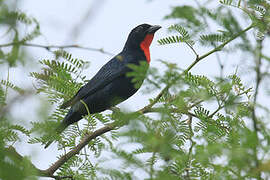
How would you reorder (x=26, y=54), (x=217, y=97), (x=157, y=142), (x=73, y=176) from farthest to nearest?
1. (x=73, y=176)
2. (x=217, y=97)
3. (x=26, y=54)
4. (x=157, y=142)

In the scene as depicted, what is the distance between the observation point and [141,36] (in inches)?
234

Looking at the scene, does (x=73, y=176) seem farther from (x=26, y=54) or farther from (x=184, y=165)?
(x=26, y=54)

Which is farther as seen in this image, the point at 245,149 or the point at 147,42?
the point at 147,42

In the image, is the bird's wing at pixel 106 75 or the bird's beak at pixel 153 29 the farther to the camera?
the bird's beak at pixel 153 29

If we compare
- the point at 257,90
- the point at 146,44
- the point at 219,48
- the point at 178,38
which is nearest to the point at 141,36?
the point at 146,44

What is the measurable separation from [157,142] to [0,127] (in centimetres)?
77

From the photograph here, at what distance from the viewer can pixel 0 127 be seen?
6.21 feet

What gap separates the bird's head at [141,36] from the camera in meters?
5.87

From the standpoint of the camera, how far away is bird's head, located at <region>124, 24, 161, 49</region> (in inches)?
231

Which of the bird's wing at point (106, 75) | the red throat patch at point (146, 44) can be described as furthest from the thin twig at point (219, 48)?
the red throat patch at point (146, 44)

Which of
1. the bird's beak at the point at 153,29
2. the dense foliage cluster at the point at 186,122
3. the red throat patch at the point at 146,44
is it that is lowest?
the dense foliage cluster at the point at 186,122

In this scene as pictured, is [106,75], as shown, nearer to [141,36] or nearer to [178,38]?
[141,36]

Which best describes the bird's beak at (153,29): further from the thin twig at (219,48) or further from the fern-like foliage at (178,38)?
the thin twig at (219,48)

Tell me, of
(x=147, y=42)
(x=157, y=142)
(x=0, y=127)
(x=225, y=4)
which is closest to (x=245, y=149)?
(x=157, y=142)
